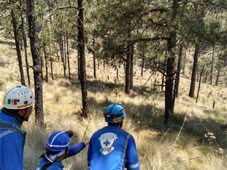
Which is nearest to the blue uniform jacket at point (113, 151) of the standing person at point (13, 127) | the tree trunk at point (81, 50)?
the standing person at point (13, 127)

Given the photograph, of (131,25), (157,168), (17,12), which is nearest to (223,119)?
(131,25)

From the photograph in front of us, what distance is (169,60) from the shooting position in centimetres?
789

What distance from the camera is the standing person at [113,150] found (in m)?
2.30

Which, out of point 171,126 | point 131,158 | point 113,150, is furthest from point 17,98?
point 171,126

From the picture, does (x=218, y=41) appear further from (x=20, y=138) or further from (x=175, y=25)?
(x=20, y=138)

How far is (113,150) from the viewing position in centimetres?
235

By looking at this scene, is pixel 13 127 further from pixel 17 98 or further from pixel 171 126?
pixel 171 126

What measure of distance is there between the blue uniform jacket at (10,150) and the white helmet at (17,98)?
0.26 meters

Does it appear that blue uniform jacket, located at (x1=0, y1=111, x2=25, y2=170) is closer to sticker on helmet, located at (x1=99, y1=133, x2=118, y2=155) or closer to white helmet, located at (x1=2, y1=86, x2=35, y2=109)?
white helmet, located at (x1=2, y1=86, x2=35, y2=109)

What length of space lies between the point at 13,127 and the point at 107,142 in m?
1.15

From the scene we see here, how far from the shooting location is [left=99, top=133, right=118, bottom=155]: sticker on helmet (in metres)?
2.36

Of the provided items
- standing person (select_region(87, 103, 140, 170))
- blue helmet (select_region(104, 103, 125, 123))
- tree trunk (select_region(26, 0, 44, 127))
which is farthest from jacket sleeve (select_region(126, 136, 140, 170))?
tree trunk (select_region(26, 0, 44, 127))

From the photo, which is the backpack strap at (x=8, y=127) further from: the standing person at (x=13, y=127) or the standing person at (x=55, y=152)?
the standing person at (x=55, y=152)

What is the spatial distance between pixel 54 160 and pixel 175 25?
250 inches
